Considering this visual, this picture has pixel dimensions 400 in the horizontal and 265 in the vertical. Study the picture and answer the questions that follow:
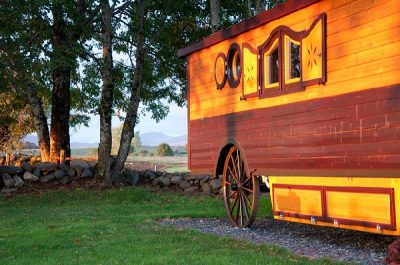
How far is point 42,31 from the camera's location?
20094 millimetres

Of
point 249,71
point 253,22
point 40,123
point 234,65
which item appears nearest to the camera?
point 253,22

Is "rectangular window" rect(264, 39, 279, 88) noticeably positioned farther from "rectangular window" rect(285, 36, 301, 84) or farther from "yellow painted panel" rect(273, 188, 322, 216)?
"yellow painted panel" rect(273, 188, 322, 216)

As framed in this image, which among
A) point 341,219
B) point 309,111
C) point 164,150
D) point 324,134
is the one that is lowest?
point 341,219

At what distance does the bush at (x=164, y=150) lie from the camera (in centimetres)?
5168

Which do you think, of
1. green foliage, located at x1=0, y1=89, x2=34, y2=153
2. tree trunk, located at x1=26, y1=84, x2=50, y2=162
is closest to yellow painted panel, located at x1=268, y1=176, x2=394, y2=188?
green foliage, located at x1=0, y1=89, x2=34, y2=153

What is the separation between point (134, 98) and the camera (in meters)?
22.0

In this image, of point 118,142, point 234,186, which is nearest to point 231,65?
point 234,186

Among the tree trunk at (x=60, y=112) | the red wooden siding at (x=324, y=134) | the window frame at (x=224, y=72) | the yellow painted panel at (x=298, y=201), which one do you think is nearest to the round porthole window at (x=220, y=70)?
the window frame at (x=224, y=72)

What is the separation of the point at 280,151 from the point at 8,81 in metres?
11.9

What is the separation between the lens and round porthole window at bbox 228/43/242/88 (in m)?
11.8

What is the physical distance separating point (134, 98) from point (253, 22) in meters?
11.3

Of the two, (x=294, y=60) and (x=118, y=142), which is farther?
(x=118, y=142)

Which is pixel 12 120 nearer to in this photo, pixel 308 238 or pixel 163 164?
pixel 163 164

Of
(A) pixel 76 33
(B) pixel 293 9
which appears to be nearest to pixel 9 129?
(A) pixel 76 33
